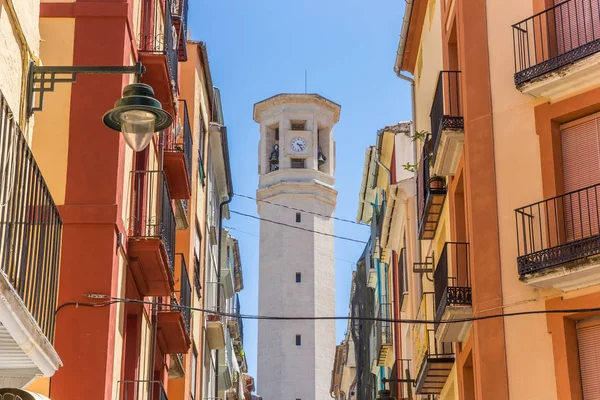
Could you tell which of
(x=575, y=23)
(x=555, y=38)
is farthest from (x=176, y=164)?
(x=575, y=23)

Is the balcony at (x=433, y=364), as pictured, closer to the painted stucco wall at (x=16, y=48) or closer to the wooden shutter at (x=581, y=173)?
the wooden shutter at (x=581, y=173)

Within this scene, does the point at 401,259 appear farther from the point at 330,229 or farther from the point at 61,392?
the point at 330,229

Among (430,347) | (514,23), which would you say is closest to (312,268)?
(430,347)

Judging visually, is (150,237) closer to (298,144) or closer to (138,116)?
(138,116)

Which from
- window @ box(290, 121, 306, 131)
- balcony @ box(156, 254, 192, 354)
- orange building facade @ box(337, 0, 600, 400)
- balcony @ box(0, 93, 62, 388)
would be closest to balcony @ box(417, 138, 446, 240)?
orange building facade @ box(337, 0, 600, 400)

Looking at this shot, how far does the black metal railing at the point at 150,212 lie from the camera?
57.1 ft

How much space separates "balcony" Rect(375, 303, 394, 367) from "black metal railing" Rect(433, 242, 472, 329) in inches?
574

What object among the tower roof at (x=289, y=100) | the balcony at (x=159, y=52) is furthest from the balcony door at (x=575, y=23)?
the tower roof at (x=289, y=100)

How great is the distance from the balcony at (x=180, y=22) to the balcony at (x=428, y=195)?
502 cm

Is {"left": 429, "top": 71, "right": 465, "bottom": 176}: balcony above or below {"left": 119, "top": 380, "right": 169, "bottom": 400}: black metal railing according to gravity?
above

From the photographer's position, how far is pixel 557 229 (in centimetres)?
1596

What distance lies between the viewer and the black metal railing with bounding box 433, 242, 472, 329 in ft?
56.2

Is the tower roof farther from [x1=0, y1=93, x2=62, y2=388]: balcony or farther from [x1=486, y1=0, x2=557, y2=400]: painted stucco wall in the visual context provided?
[x1=0, y1=93, x2=62, y2=388]: balcony

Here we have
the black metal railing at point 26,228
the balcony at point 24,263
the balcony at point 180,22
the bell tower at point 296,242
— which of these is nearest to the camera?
the balcony at point 24,263
